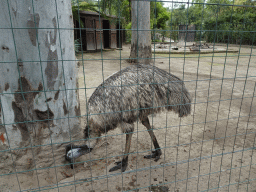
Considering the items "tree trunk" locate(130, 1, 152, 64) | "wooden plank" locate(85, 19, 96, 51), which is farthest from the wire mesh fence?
"wooden plank" locate(85, 19, 96, 51)

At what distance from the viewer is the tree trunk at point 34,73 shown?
2209 mm

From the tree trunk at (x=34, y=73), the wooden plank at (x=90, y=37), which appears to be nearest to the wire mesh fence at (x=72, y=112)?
the tree trunk at (x=34, y=73)

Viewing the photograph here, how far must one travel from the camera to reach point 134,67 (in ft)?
9.59

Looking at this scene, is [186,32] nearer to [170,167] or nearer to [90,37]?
[170,167]

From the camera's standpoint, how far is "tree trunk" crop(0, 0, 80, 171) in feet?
7.25

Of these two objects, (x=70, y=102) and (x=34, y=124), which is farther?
(x=70, y=102)

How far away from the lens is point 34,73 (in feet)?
7.81

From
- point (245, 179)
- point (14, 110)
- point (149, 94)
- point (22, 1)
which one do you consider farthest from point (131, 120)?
point (22, 1)

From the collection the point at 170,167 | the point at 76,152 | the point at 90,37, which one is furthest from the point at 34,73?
the point at 90,37

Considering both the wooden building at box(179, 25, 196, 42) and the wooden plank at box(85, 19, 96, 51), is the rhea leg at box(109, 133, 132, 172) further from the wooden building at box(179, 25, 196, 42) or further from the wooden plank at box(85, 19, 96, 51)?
the wooden plank at box(85, 19, 96, 51)

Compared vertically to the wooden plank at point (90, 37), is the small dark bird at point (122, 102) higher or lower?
lower

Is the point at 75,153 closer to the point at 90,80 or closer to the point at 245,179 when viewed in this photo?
the point at 245,179

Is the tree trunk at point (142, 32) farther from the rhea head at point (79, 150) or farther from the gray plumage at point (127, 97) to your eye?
the rhea head at point (79, 150)

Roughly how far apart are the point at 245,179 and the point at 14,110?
2.87m
